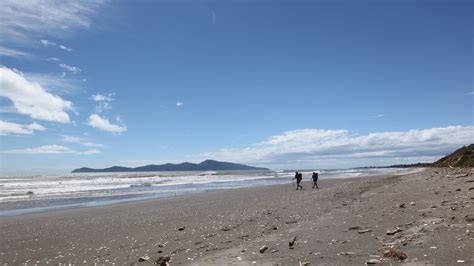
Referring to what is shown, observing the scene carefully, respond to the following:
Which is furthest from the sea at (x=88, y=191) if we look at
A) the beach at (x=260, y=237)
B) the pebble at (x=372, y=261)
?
the pebble at (x=372, y=261)

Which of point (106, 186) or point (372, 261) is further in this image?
point (106, 186)

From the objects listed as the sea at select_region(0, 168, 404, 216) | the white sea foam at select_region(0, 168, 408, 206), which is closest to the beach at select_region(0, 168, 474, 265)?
the sea at select_region(0, 168, 404, 216)

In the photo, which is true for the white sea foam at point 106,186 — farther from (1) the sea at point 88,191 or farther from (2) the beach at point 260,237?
(2) the beach at point 260,237

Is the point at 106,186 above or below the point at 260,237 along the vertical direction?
above

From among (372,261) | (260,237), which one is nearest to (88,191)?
(260,237)

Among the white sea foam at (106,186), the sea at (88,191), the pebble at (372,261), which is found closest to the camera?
the pebble at (372,261)

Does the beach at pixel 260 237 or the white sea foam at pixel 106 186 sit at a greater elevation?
the white sea foam at pixel 106 186

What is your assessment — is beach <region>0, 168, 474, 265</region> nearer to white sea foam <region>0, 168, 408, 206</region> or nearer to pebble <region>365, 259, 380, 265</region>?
pebble <region>365, 259, 380, 265</region>

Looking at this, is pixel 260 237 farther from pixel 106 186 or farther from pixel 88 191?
pixel 106 186

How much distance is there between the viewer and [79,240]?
15953 millimetres

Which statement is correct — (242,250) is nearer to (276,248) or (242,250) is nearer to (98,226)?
(276,248)

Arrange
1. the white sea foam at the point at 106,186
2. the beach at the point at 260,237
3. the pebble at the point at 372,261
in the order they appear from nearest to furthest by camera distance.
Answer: the pebble at the point at 372,261 → the beach at the point at 260,237 → the white sea foam at the point at 106,186

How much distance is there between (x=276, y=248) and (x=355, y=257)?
2.55m

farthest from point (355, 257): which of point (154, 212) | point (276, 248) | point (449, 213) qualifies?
point (154, 212)
